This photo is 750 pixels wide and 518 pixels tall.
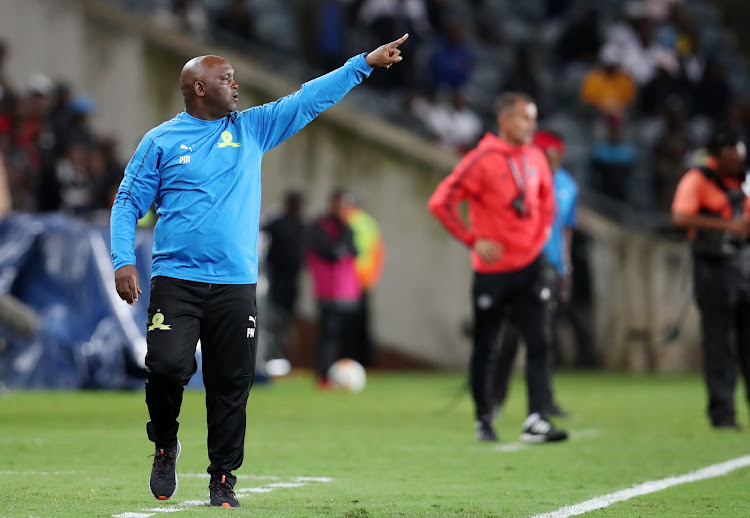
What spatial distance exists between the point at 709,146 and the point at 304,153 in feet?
38.1

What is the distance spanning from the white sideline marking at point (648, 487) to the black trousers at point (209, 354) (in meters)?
1.50

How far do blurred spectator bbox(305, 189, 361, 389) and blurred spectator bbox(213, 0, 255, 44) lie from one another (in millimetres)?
4606

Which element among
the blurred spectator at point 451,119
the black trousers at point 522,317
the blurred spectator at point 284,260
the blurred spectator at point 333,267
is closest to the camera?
the black trousers at point 522,317

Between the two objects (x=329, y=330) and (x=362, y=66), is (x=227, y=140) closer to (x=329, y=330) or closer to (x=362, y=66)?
(x=362, y=66)

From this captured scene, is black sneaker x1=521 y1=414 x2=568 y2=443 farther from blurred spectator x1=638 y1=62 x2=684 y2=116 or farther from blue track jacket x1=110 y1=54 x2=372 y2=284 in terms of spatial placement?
blurred spectator x1=638 y1=62 x2=684 y2=116

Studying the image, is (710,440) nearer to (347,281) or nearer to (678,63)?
(347,281)

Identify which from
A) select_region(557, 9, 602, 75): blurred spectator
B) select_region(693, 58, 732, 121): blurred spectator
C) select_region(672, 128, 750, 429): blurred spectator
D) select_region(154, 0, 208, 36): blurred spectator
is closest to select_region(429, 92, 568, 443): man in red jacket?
select_region(672, 128, 750, 429): blurred spectator

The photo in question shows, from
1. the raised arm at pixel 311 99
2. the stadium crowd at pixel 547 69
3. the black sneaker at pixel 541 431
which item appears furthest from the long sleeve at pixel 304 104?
the stadium crowd at pixel 547 69

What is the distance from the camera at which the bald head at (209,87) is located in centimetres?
703

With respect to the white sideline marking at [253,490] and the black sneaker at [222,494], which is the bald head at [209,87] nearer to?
the black sneaker at [222,494]

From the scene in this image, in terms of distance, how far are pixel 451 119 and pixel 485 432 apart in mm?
12912

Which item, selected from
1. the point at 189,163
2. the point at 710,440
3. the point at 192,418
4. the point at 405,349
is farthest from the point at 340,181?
the point at 189,163

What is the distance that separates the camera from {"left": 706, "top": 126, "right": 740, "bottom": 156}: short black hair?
11578 mm

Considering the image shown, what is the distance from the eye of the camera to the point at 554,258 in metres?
13.1
